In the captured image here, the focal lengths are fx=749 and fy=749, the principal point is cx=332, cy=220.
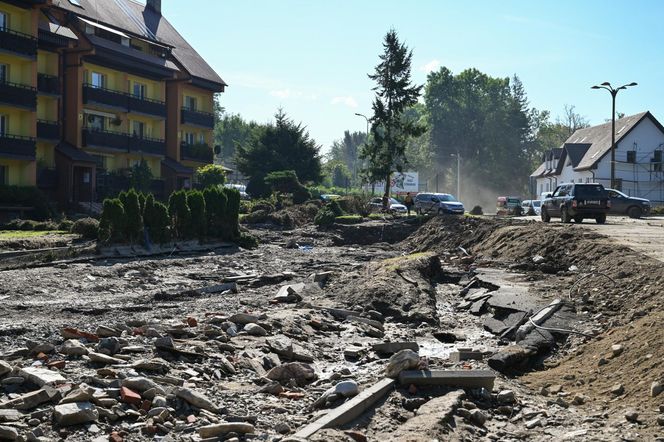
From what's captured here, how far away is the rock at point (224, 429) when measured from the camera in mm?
7286

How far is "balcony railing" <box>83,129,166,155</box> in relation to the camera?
144 ft

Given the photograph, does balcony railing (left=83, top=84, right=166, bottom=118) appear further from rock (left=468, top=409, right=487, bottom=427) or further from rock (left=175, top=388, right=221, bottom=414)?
rock (left=468, top=409, right=487, bottom=427)

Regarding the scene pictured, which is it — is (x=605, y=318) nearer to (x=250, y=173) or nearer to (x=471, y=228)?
(x=471, y=228)

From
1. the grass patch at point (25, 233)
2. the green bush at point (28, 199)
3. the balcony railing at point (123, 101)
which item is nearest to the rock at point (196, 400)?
the grass patch at point (25, 233)

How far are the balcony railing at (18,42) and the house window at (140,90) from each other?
13173mm

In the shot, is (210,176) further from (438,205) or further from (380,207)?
(438,205)

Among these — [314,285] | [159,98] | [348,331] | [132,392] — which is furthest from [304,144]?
[132,392]

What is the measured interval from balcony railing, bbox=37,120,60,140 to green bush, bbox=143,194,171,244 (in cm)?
1727

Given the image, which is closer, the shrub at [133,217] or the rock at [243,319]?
the rock at [243,319]

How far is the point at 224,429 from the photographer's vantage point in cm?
738

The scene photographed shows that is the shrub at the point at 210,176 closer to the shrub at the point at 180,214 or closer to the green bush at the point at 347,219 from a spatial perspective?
the green bush at the point at 347,219

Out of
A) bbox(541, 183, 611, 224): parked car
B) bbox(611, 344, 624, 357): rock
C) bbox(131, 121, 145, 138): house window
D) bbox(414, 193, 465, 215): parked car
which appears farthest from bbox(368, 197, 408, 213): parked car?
bbox(611, 344, 624, 357): rock

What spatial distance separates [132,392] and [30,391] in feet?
3.51

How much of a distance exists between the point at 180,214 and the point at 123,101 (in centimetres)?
→ 2179
